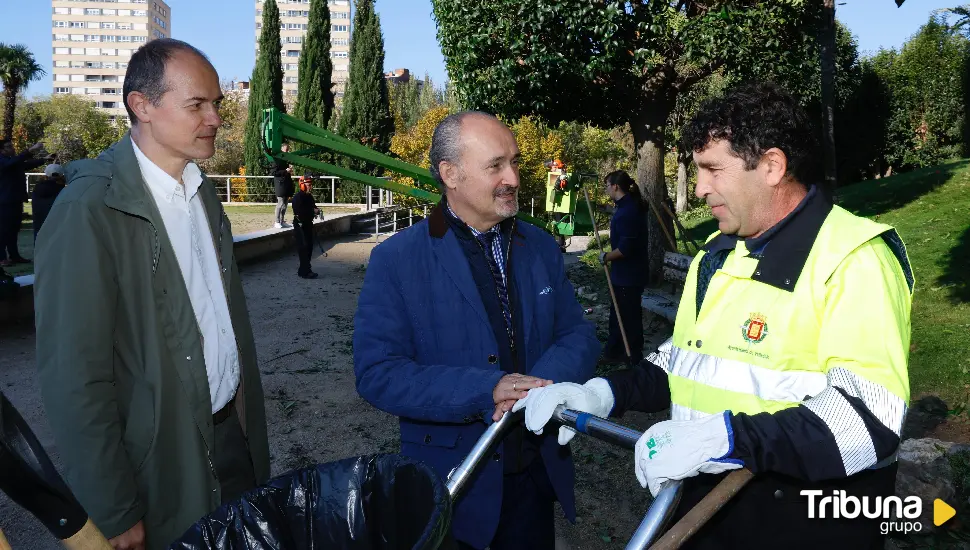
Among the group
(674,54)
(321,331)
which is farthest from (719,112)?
(674,54)

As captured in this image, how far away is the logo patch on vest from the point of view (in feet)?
5.63

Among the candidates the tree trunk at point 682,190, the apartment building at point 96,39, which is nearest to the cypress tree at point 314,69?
the tree trunk at point 682,190

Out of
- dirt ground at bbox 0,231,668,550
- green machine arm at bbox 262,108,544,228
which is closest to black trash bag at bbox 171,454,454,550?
dirt ground at bbox 0,231,668,550

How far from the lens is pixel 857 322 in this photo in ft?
5.06

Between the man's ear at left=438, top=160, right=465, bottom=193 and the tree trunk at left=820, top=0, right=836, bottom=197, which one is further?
the tree trunk at left=820, top=0, right=836, bottom=197

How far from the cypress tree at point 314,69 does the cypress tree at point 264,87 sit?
115cm

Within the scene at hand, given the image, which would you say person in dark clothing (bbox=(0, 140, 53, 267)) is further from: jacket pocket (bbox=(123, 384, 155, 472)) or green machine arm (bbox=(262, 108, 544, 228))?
jacket pocket (bbox=(123, 384, 155, 472))

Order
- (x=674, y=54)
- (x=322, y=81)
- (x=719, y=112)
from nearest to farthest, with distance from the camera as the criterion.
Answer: (x=719, y=112) → (x=674, y=54) → (x=322, y=81)

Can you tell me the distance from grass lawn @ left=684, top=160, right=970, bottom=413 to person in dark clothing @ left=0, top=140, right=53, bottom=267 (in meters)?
11.6

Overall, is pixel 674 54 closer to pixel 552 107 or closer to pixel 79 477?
pixel 552 107

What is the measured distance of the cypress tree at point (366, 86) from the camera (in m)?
33.4

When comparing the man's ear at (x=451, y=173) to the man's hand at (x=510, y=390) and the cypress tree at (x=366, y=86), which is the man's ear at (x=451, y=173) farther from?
the cypress tree at (x=366, y=86)

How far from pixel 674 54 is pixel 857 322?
943 cm

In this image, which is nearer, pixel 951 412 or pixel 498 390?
pixel 498 390
